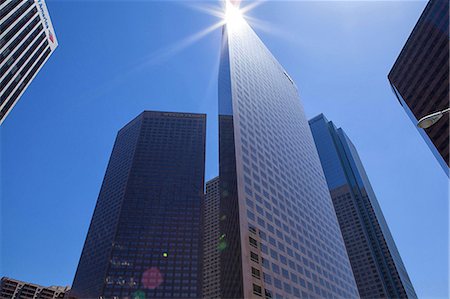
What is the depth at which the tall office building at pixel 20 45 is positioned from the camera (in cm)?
6981

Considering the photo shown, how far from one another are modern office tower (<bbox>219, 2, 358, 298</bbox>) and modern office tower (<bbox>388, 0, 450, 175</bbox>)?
128 feet

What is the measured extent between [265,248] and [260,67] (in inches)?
3602

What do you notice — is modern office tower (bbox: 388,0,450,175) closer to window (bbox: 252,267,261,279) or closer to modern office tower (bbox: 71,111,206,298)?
window (bbox: 252,267,261,279)

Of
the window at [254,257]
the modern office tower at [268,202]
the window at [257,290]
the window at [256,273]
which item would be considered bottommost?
the window at [257,290]

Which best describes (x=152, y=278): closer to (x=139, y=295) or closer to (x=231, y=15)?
(x=139, y=295)

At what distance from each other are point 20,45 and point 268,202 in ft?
246

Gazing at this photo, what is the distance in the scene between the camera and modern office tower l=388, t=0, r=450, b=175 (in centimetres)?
7231


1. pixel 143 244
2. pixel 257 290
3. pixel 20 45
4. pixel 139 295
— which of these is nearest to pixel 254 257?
pixel 257 290

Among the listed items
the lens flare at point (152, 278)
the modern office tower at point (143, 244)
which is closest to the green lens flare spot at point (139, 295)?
the modern office tower at point (143, 244)

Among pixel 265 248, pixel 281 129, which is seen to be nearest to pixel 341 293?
pixel 265 248

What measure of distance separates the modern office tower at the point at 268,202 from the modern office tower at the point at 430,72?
128 feet

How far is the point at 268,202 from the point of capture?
73.0m

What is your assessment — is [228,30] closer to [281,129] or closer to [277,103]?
[277,103]

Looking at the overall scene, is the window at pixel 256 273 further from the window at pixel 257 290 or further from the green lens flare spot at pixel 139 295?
the green lens flare spot at pixel 139 295
